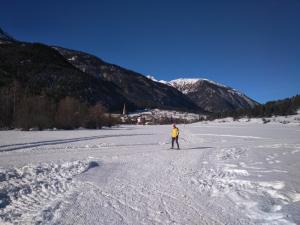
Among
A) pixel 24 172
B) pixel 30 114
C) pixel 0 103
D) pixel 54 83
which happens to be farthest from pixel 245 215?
pixel 54 83

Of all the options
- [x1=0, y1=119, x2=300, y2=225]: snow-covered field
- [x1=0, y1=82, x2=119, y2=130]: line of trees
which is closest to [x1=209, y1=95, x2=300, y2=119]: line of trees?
[x1=0, y1=82, x2=119, y2=130]: line of trees

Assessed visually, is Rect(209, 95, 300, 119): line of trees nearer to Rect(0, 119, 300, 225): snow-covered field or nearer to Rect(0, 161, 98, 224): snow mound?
Rect(0, 119, 300, 225): snow-covered field

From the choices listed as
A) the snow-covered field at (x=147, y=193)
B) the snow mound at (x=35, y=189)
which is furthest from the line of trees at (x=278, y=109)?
the snow mound at (x=35, y=189)

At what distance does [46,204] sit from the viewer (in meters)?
7.93

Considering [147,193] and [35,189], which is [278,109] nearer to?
[147,193]

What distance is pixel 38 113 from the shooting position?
57.0 meters

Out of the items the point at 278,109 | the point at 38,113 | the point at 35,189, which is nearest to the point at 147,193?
the point at 35,189

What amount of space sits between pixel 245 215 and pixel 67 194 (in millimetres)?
5121

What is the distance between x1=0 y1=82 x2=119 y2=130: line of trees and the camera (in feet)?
176

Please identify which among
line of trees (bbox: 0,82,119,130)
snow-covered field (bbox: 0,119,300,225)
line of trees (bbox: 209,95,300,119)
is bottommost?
snow-covered field (bbox: 0,119,300,225)

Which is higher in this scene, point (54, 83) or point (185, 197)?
point (54, 83)

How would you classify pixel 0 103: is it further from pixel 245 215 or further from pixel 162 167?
pixel 245 215

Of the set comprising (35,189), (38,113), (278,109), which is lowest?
(35,189)

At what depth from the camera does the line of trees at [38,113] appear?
53.5m
